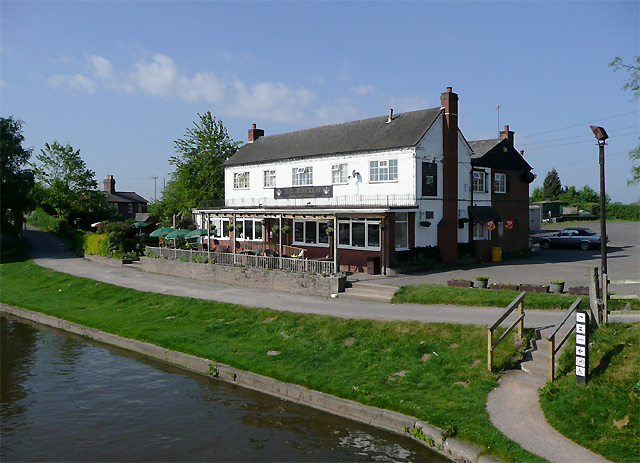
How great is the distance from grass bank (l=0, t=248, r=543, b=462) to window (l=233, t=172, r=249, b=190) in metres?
16.1

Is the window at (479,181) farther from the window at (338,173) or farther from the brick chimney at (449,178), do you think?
the window at (338,173)

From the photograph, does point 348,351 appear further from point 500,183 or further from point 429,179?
point 500,183

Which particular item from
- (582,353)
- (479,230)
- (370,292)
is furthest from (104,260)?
(582,353)

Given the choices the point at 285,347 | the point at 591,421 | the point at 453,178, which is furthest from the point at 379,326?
the point at 453,178

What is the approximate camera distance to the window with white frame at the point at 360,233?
83.7ft

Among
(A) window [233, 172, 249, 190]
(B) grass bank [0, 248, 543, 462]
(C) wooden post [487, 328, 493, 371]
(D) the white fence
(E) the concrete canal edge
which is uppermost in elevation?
(A) window [233, 172, 249, 190]

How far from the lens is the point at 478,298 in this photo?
1686 cm

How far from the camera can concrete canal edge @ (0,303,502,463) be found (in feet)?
27.6

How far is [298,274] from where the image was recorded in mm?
21859

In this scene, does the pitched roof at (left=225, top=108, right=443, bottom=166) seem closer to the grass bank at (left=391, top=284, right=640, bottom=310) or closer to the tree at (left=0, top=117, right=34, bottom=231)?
the grass bank at (left=391, top=284, right=640, bottom=310)

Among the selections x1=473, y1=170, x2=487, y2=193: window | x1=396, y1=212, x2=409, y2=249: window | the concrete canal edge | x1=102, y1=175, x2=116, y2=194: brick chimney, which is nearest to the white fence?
x1=396, y1=212, x2=409, y2=249: window

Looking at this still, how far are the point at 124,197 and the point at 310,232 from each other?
204 feet

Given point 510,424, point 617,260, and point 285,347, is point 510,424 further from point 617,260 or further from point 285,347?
point 617,260

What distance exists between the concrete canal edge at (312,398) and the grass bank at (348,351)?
0.74ft
